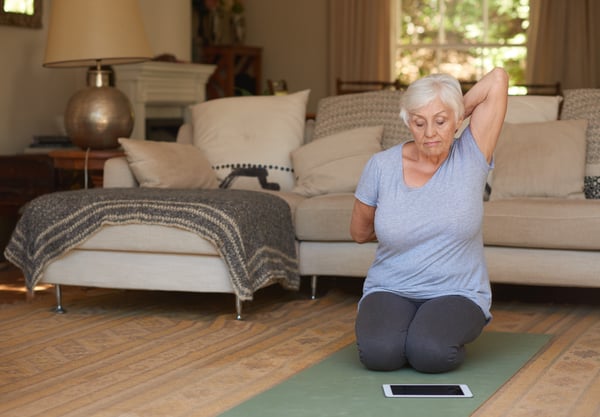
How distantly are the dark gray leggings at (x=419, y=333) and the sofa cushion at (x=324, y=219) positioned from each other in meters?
1.12

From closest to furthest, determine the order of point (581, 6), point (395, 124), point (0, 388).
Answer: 1. point (0, 388)
2. point (395, 124)
3. point (581, 6)

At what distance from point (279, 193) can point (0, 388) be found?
1.87 metres

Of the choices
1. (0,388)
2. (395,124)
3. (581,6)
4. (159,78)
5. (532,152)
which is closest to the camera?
(0,388)

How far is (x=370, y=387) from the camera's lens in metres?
2.89

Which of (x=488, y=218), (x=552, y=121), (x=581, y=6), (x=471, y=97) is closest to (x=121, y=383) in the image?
(x=471, y=97)

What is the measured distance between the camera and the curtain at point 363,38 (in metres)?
8.72

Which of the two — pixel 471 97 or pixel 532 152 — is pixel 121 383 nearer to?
pixel 471 97

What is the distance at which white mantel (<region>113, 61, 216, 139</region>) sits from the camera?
6352 mm

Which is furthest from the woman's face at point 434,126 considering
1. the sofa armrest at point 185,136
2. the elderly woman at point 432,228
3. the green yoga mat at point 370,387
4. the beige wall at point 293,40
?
the beige wall at point 293,40

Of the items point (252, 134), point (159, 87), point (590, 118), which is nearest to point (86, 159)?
point (252, 134)

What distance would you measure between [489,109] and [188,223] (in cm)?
128

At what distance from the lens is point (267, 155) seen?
4.78 meters

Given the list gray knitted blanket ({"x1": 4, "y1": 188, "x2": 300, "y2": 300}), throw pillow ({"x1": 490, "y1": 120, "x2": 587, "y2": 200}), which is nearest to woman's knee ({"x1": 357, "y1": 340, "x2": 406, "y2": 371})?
gray knitted blanket ({"x1": 4, "y1": 188, "x2": 300, "y2": 300})

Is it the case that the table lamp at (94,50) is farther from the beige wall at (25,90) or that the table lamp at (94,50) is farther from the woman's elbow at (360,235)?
the woman's elbow at (360,235)
